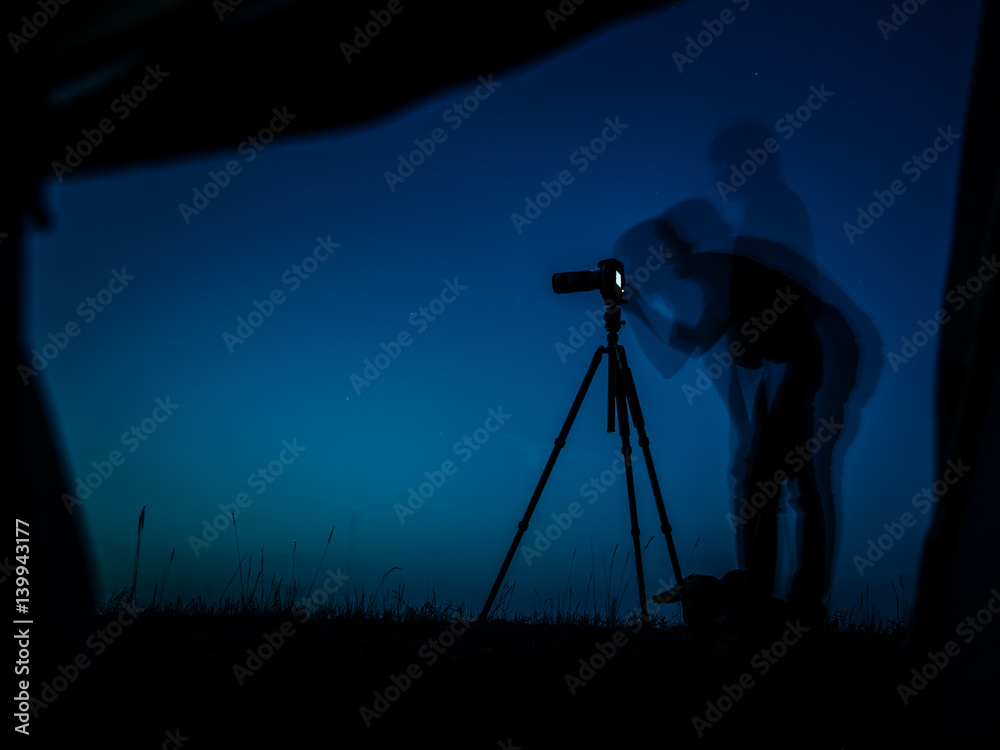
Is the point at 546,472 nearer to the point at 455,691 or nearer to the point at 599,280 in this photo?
the point at 599,280

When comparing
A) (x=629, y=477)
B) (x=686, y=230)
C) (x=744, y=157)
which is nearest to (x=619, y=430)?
(x=629, y=477)

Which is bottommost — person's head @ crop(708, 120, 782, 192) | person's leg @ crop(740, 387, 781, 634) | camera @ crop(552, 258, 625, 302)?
person's leg @ crop(740, 387, 781, 634)

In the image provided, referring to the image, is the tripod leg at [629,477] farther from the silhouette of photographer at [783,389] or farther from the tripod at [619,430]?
the silhouette of photographer at [783,389]

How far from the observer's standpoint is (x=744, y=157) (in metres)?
3.67

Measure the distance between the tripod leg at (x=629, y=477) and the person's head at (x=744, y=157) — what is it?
1.25 metres

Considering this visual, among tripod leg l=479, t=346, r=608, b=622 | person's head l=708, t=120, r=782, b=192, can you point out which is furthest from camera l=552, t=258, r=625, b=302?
A: person's head l=708, t=120, r=782, b=192

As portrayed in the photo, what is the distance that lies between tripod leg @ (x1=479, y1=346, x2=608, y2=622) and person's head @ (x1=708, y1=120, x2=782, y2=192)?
1305mm

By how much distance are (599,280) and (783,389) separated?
47.6 inches

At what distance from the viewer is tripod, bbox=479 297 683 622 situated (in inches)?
132

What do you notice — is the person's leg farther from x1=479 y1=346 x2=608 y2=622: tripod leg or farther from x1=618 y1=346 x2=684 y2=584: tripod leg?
x1=479 y1=346 x2=608 y2=622: tripod leg

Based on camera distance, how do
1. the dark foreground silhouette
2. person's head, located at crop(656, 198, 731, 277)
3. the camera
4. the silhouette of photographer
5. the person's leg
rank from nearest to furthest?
the dark foreground silhouette, the person's leg, the silhouette of photographer, the camera, person's head, located at crop(656, 198, 731, 277)

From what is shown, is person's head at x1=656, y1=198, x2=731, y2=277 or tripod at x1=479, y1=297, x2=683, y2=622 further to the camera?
person's head at x1=656, y1=198, x2=731, y2=277

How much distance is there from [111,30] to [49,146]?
15.7 inches

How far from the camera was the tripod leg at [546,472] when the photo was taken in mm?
3273
